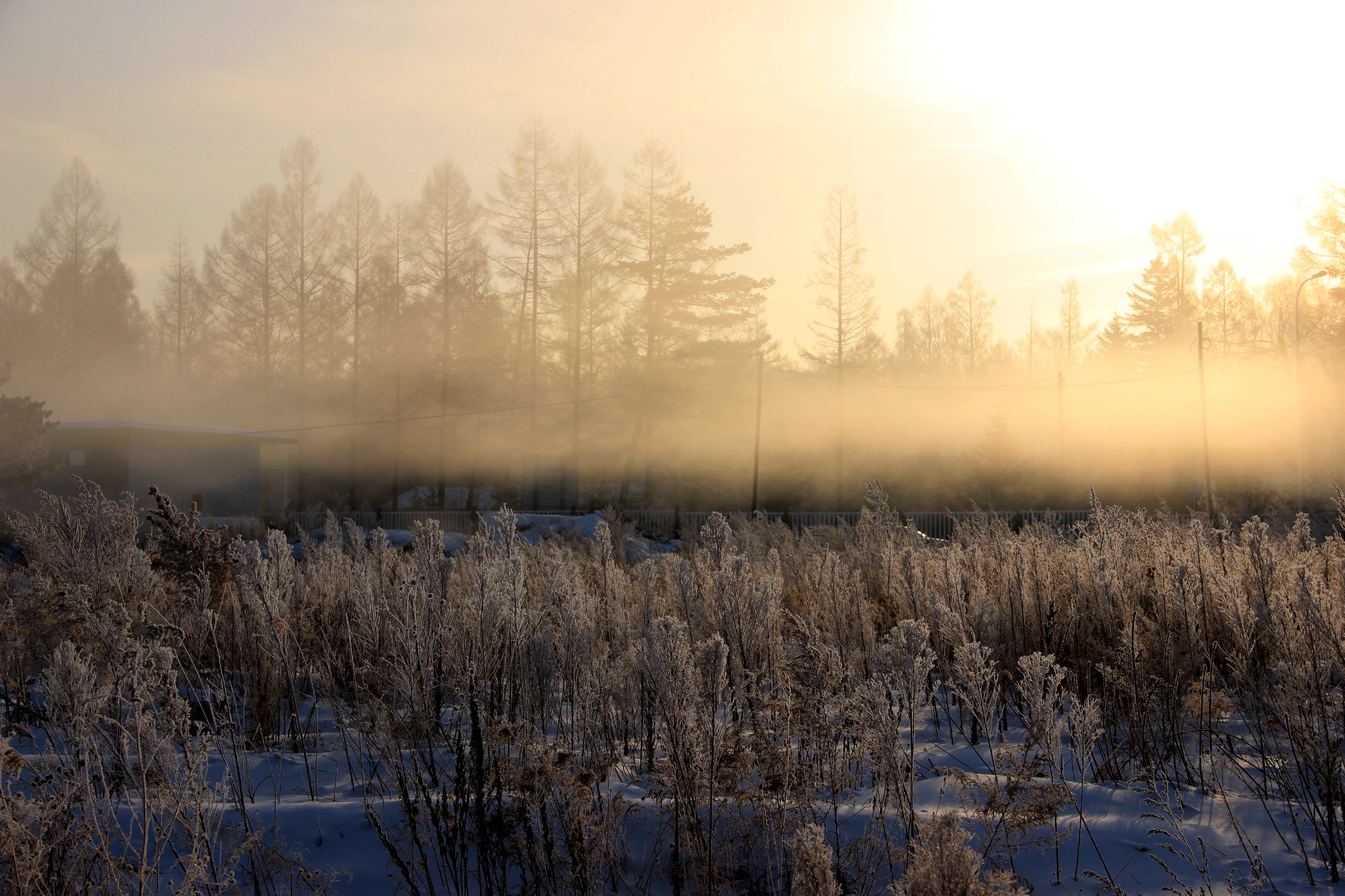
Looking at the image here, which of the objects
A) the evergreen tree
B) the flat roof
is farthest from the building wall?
the evergreen tree

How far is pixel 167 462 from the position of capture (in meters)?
25.6

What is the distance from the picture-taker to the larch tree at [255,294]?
32500mm

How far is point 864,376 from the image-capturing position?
35.1 m

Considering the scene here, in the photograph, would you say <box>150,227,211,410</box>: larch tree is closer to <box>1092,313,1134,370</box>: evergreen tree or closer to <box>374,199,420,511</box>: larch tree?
<box>374,199,420,511</box>: larch tree

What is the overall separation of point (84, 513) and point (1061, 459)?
31.2m

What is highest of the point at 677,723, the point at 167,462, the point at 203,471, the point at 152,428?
the point at 152,428

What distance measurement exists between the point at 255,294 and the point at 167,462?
9529 millimetres

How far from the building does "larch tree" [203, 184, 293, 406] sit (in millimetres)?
5609

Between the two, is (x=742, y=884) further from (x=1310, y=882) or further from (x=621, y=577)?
(x=621, y=577)

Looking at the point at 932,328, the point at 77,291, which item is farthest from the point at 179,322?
the point at 932,328

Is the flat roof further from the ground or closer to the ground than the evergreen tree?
closer to the ground

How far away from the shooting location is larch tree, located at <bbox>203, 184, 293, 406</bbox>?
107ft

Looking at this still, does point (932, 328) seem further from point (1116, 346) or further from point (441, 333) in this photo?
point (441, 333)

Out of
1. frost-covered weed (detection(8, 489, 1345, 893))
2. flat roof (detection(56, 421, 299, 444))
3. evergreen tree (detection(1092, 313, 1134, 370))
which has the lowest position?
frost-covered weed (detection(8, 489, 1345, 893))
